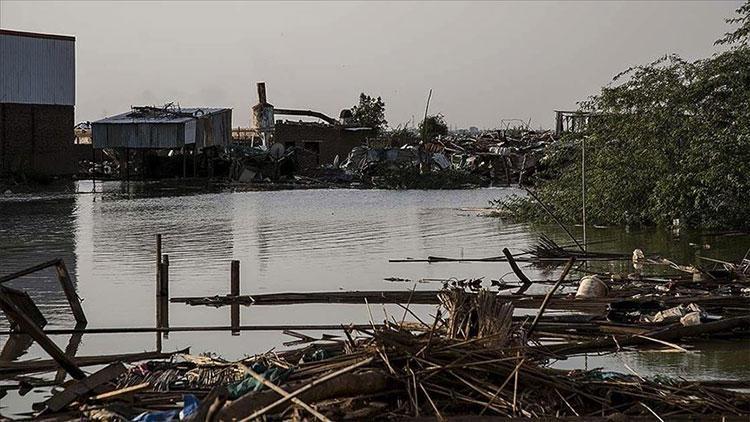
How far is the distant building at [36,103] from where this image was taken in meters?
45.4

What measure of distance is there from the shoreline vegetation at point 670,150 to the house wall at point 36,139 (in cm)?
2594

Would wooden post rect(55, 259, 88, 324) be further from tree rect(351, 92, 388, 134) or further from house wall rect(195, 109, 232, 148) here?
tree rect(351, 92, 388, 134)

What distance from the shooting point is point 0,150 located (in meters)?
44.8

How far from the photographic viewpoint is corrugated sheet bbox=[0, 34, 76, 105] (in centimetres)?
4559

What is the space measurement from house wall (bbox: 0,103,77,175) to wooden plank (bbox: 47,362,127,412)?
123 ft

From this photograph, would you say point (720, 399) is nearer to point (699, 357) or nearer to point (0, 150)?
point (699, 357)

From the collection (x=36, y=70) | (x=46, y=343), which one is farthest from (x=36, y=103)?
(x=46, y=343)

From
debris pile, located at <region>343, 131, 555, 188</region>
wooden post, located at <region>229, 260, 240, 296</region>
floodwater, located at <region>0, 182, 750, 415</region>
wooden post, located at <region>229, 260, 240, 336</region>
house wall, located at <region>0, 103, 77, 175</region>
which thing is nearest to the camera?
floodwater, located at <region>0, 182, 750, 415</region>

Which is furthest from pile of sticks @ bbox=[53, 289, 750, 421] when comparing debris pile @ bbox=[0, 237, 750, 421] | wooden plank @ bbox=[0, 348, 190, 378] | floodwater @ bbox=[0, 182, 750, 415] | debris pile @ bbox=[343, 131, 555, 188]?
debris pile @ bbox=[343, 131, 555, 188]

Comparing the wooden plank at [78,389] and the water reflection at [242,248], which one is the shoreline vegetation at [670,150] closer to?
the water reflection at [242,248]

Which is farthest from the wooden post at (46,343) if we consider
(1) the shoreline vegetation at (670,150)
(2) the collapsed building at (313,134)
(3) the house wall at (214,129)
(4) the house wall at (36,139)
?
(2) the collapsed building at (313,134)

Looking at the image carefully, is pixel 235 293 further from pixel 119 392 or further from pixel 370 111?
pixel 370 111

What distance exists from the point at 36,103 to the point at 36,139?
1529mm

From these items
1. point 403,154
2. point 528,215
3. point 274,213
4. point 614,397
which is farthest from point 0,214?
point 403,154
